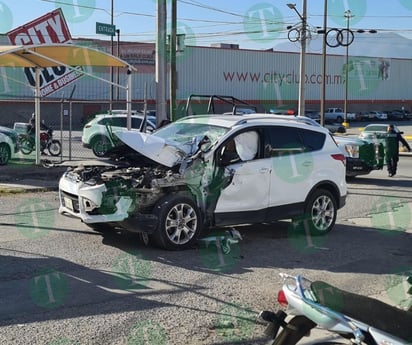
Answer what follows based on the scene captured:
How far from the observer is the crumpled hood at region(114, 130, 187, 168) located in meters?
8.09

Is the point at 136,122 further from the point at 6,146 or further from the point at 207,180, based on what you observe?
the point at 207,180

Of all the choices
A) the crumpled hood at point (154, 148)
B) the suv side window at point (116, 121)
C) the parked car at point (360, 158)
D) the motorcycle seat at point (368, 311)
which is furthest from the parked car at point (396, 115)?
the motorcycle seat at point (368, 311)

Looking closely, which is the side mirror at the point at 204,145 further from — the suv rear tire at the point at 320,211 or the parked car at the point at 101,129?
the parked car at the point at 101,129

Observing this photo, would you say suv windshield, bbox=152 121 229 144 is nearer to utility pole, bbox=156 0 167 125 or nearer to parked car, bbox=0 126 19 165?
utility pole, bbox=156 0 167 125

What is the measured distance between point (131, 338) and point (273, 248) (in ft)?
12.6

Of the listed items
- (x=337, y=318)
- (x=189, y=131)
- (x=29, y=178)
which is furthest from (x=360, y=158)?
(x=337, y=318)

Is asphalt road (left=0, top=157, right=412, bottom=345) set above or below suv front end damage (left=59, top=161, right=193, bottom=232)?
below

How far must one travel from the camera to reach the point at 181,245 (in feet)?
26.3

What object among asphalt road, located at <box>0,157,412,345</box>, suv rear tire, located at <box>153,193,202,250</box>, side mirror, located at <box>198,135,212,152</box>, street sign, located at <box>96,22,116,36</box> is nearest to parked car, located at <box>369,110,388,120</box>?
street sign, located at <box>96,22,116,36</box>

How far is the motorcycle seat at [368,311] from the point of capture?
3.34 meters

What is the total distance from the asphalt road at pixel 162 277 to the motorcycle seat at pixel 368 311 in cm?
174

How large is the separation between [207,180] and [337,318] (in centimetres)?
507

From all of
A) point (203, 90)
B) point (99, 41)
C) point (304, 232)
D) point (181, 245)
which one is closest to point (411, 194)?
point (304, 232)

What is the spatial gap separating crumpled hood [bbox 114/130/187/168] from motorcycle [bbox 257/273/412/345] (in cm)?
470
